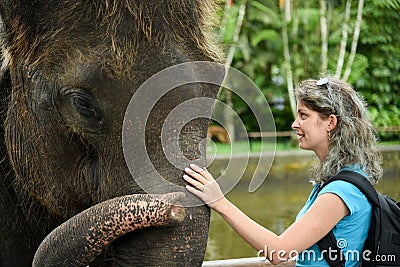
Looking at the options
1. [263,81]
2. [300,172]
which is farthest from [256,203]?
[263,81]

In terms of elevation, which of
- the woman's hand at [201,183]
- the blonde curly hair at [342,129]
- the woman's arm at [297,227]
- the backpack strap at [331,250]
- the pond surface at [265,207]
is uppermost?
the blonde curly hair at [342,129]

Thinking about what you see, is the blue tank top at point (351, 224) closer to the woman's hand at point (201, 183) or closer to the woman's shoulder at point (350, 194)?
the woman's shoulder at point (350, 194)

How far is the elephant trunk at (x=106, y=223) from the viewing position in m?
2.46

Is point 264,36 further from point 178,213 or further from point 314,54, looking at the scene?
point 178,213

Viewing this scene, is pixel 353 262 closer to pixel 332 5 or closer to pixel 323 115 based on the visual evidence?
pixel 323 115

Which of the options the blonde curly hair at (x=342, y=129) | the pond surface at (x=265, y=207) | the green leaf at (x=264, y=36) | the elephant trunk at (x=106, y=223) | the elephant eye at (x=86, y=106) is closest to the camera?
the elephant trunk at (x=106, y=223)

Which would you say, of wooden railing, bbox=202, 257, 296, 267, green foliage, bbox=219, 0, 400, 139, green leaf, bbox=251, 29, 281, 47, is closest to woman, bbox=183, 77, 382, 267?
wooden railing, bbox=202, 257, 296, 267

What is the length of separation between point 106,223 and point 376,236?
1.16 metres

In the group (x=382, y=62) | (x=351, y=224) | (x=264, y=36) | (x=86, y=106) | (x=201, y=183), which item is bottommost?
(x=351, y=224)

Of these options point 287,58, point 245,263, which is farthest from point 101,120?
point 287,58

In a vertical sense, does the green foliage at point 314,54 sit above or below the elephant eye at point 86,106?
above

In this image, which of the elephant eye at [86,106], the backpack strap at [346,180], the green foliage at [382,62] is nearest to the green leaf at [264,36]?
the green foliage at [382,62]

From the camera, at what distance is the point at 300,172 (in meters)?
12.6

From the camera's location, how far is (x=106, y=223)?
2.49m
